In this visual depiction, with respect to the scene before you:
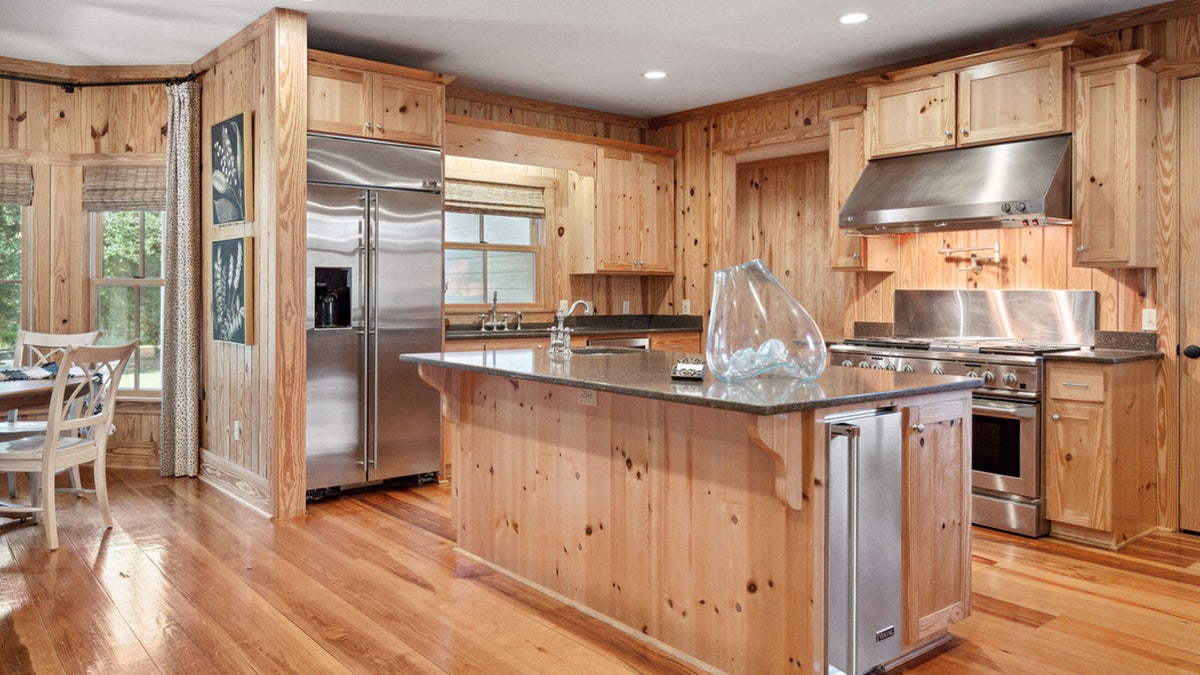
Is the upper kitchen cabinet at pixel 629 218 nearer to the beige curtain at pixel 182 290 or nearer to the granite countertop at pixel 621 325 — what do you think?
the granite countertop at pixel 621 325

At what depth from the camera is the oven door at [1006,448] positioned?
4117 millimetres

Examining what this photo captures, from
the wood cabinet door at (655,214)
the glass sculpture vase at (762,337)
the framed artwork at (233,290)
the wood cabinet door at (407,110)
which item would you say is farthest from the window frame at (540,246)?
the glass sculpture vase at (762,337)

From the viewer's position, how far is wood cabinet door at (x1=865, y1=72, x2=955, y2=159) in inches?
185

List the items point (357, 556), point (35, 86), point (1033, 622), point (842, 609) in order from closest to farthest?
point (842, 609), point (1033, 622), point (357, 556), point (35, 86)

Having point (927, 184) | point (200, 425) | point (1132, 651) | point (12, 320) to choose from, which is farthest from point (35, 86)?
point (1132, 651)

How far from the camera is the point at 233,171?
4.80 metres

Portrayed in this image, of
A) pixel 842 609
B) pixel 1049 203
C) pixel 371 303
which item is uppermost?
pixel 1049 203


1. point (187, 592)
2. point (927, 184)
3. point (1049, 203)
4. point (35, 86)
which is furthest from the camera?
point (35, 86)

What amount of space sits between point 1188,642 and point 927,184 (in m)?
2.55

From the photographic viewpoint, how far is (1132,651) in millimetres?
2799

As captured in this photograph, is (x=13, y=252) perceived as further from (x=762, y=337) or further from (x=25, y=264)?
(x=762, y=337)

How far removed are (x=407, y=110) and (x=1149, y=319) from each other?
13.2 ft

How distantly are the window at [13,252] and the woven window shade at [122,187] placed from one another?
324 millimetres

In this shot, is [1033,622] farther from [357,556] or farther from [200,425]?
[200,425]
